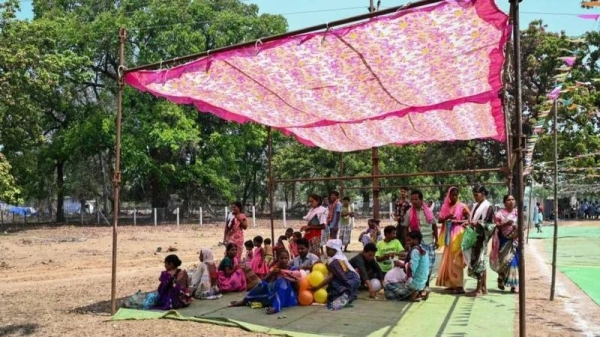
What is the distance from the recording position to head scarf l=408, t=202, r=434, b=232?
8.63 m

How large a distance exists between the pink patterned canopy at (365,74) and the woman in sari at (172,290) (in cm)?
243

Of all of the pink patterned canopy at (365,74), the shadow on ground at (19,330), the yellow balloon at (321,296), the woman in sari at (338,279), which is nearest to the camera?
the pink patterned canopy at (365,74)

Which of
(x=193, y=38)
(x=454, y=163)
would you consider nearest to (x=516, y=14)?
(x=193, y=38)

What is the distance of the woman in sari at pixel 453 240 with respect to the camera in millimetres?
8148

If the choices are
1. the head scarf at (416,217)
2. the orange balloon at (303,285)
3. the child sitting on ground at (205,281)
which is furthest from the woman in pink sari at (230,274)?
the head scarf at (416,217)

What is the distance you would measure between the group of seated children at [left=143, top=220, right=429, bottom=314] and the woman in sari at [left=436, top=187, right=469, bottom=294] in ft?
2.49

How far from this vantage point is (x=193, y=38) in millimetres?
30000

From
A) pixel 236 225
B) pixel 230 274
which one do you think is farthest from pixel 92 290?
pixel 236 225

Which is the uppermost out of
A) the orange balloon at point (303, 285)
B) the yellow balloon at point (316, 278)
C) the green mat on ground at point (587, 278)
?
the yellow balloon at point (316, 278)

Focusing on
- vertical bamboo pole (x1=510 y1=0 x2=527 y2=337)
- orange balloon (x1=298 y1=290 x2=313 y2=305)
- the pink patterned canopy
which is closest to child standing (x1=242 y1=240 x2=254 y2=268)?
orange balloon (x1=298 y1=290 x2=313 y2=305)

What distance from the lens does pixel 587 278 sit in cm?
976

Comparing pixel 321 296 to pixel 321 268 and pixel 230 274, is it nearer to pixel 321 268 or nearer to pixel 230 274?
pixel 321 268

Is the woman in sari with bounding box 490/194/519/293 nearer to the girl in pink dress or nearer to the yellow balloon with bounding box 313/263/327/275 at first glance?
the yellow balloon with bounding box 313/263/327/275

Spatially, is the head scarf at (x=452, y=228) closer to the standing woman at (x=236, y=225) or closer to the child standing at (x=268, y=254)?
the child standing at (x=268, y=254)
